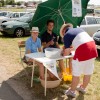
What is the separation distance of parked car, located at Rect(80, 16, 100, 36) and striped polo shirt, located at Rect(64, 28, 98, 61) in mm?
8069

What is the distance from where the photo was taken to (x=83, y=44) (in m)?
5.54

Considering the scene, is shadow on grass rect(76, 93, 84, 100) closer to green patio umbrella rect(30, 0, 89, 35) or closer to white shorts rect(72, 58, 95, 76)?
white shorts rect(72, 58, 95, 76)

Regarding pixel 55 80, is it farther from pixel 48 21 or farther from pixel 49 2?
pixel 49 2

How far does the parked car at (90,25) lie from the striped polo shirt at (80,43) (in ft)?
26.5

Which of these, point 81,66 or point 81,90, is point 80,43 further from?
point 81,90

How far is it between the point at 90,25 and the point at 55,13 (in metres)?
6.59

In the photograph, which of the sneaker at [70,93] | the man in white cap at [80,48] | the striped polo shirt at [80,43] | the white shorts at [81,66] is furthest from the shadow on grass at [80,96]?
the striped polo shirt at [80,43]

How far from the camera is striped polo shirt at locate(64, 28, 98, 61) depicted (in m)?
5.54

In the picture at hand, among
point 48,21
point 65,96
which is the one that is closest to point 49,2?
point 48,21

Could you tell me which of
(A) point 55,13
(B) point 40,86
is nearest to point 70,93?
(B) point 40,86

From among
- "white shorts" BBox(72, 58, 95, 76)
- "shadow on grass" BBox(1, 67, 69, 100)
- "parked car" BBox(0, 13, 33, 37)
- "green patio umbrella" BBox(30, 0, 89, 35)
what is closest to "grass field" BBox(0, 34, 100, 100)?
"shadow on grass" BBox(1, 67, 69, 100)

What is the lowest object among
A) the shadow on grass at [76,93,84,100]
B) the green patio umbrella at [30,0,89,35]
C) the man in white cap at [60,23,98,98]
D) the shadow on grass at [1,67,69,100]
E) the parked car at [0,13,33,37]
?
the shadow on grass at [76,93,84,100]


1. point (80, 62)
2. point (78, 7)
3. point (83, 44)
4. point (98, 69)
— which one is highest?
point (78, 7)

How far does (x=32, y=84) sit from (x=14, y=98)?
850 millimetres
